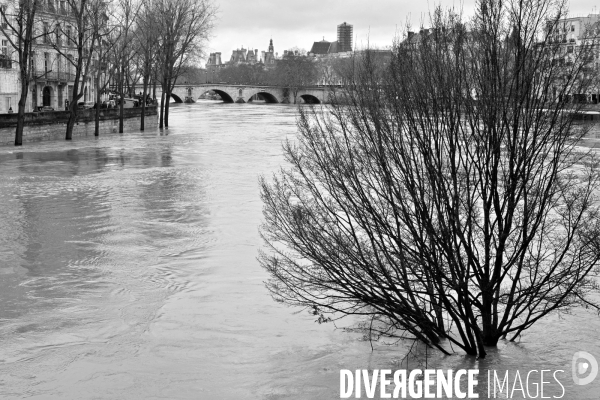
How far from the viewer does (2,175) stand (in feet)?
92.4

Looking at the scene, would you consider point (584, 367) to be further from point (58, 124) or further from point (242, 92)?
point (242, 92)

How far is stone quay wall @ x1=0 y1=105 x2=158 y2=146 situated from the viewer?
38.5 meters

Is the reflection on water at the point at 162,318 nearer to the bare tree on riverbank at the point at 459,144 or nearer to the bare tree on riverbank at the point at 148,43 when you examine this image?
the bare tree on riverbank at the point at 459,144

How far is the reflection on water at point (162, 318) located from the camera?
34.1 feet

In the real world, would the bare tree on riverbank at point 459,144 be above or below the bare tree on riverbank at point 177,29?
below

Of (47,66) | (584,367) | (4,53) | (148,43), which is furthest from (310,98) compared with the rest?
(584,367)

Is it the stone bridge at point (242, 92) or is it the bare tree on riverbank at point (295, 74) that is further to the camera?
→ the bare tree on riverbank at point (295, 74)

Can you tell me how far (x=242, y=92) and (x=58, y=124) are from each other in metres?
73.3

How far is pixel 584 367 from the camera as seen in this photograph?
35.5 feet

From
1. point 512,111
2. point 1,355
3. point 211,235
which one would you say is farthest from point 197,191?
point 512,111

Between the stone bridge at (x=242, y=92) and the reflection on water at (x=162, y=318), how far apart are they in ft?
279

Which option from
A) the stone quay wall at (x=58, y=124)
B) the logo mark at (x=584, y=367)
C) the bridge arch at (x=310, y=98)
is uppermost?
the bridge arch at (x=310, y=98)

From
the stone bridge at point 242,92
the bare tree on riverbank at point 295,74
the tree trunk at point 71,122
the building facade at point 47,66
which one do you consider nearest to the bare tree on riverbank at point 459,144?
the tree trunk at point 71,122

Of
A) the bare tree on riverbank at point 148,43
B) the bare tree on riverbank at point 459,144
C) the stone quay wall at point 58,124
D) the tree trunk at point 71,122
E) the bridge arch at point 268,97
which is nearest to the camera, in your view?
the bare tree on riverbank at point 459,144
